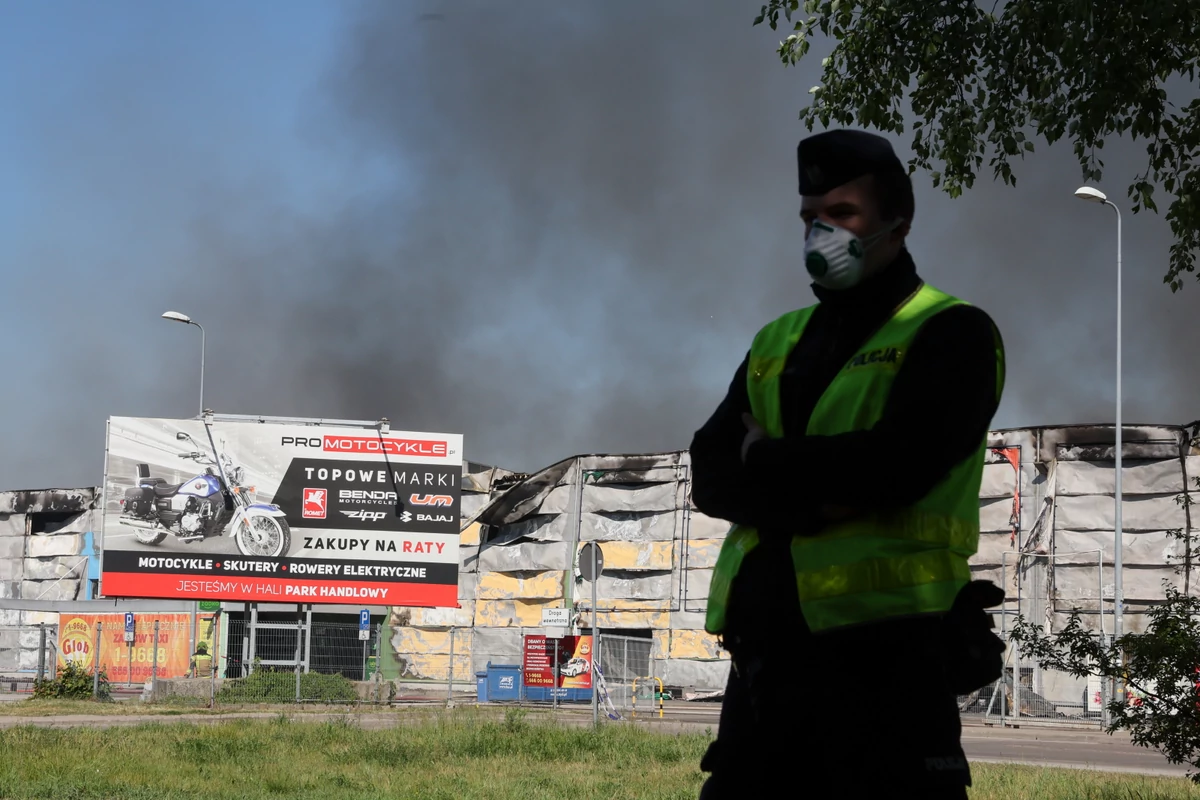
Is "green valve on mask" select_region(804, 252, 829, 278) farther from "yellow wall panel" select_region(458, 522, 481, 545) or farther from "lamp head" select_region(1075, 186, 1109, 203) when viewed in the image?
"yellow wall panel" select_region(458, 522, 481, 545)

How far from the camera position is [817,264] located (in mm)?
2363

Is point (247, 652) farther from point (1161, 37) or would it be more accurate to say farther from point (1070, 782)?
point (1161, 37)

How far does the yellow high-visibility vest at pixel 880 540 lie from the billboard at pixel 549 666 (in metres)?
29.9

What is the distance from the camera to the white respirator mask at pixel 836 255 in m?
2.36

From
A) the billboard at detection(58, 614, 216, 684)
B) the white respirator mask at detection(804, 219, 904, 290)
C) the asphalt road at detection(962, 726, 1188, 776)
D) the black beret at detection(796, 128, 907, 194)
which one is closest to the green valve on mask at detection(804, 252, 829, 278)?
the white respirator mask at detection(804, 219, 904, 290)

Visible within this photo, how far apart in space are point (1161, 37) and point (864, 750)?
7.27 meters

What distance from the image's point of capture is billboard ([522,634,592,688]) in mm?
31906

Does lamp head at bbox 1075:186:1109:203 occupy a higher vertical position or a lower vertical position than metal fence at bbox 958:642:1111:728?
higher

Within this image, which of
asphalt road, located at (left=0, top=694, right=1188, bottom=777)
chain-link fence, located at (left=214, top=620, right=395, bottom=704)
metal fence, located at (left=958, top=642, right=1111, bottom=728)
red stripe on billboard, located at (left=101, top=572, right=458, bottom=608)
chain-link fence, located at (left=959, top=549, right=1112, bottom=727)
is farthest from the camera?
red stripe on billboard, located at (left=101, top=572, right=458, bottom=608)

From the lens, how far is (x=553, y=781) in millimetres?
9797

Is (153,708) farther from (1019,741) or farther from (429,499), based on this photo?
(1019,741)

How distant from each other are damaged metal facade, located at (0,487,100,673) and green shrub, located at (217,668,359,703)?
993 inches

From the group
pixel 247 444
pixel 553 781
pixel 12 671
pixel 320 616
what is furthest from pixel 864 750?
pixel 320 616

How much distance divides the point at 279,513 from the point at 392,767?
23.7m
